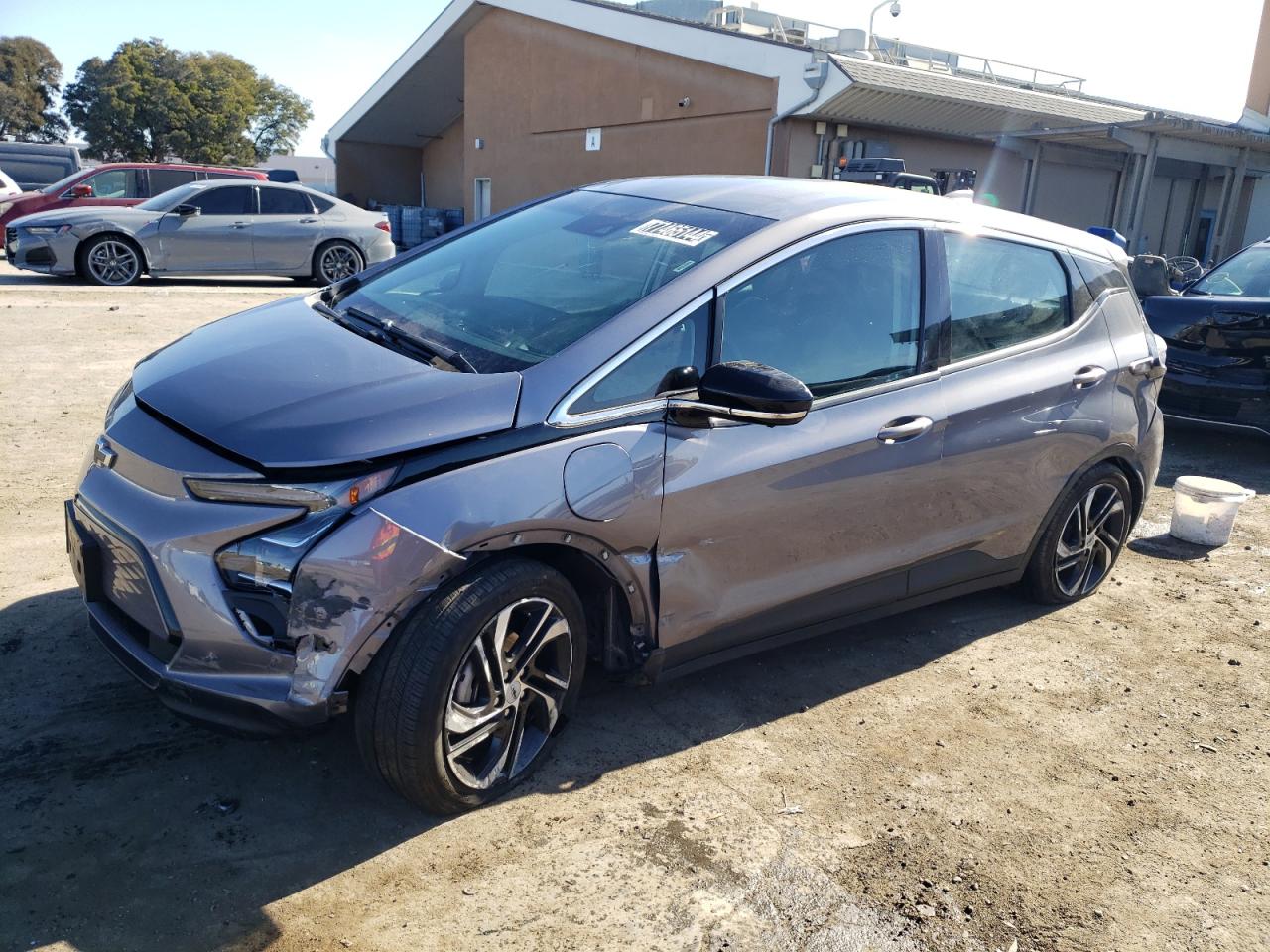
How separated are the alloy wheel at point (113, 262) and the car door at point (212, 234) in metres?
0.39

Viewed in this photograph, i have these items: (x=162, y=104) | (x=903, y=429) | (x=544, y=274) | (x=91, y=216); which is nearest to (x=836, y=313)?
(x=903, y=429)

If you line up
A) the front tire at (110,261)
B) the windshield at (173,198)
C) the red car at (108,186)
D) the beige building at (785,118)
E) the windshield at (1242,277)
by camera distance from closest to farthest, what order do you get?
1. the windshield at (1242,277)
2. the front tire at (110,261)
3. the windshield at (173,198)
4. the red car at (108,186)
5. the beige building at (785,118)

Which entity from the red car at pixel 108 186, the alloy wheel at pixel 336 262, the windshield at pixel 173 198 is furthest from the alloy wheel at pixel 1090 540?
the red car at pixel 108 186

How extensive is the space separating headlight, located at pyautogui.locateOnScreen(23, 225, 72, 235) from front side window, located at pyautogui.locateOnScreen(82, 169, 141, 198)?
119 inches

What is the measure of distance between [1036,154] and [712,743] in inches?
682

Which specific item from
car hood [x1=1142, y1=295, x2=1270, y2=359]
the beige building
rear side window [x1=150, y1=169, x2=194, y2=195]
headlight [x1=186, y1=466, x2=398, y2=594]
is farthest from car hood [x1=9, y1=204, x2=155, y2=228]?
headlight [x1=186, y1=466, x2=398, y2=594]

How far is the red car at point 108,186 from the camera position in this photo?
1534 cm

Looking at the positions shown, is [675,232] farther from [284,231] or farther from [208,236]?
[284,231]

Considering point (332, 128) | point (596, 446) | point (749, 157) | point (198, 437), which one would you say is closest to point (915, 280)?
point (596, 446)

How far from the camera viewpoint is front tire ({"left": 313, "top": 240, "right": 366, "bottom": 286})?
15.0 meters

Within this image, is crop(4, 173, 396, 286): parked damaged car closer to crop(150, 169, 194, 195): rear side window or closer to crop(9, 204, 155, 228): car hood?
crop(9, 204, 155, 228): car hood

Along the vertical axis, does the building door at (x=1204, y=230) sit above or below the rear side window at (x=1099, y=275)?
below

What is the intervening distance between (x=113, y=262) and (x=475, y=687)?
1264 cm

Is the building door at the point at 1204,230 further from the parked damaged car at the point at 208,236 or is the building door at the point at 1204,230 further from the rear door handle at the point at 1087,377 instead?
the rear door handle at the point at 1087,377
